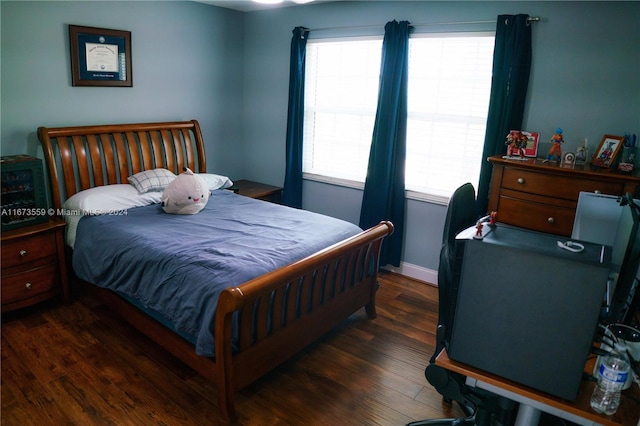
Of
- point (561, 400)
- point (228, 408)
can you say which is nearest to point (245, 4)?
point (228, 408)

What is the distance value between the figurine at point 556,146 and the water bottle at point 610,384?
2.09 metres

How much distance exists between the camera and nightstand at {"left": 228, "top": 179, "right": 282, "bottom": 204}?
4.32m

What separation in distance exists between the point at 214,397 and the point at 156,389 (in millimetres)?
324

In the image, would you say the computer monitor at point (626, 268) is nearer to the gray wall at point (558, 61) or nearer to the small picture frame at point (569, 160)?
the small picture frame at point (569, 160)

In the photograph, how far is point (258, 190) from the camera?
175 inches

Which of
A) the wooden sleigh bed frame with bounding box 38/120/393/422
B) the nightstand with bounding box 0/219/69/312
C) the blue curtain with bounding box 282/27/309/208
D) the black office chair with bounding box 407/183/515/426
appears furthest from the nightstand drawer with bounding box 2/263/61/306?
the black office chair with bounding box 407/183/515/426

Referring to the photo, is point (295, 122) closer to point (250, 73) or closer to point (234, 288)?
point (250, 73)

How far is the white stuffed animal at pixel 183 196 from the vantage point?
10.7 feet

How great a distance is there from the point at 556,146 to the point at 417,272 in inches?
60.7

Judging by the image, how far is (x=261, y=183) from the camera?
4.83 m

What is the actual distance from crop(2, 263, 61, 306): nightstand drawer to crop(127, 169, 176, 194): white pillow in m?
0.83

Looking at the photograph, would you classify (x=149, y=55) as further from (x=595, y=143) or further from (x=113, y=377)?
(x=595, y=143)

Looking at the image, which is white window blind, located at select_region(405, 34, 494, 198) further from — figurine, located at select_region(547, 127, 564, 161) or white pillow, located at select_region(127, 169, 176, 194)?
white pillow, located at select_region(127, 169, 176, 194)

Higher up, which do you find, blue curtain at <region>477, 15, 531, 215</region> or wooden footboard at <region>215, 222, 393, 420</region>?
blue curtain at <region>477, 15, 531, 215</region>
